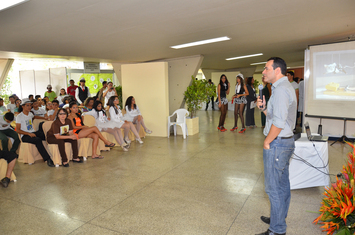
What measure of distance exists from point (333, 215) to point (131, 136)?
6.03m

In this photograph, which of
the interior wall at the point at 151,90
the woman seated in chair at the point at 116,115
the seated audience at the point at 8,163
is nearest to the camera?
the seated audience at the point at 8,163

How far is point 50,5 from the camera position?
118 inches

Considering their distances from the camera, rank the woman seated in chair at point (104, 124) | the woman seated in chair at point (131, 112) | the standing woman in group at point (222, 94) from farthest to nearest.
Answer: the standing woman in group at point (222, 94) → the woman seated in chair at point (131, 112) → the woman seated in chair at point (104, 124)

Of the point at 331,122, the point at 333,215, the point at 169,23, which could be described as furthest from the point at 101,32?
the point at 331,122

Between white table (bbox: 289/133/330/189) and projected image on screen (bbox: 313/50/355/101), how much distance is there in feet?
10.9

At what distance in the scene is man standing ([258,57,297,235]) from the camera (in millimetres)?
2193

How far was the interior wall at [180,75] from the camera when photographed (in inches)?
328

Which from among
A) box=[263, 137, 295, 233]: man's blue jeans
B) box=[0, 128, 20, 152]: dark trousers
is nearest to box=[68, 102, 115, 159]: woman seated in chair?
box=[0, 128, 20, 152]: dark trousers

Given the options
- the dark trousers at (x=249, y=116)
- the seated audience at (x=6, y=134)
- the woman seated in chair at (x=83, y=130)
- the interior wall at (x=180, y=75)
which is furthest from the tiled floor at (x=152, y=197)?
the dark trousers at (x=249, y=116)

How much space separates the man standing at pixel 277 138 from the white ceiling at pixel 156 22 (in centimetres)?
157

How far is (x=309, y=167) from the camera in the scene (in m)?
3.41

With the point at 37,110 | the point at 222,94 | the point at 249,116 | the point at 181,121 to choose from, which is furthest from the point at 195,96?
the point at 37,110

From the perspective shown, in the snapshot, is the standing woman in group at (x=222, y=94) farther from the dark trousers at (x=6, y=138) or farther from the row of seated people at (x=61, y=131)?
the dark trousers at (x=6, y=138)

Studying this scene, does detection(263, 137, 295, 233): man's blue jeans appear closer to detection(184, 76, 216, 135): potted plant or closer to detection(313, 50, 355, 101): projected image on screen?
detection(313, 50, 355, 101): projected image on screen
